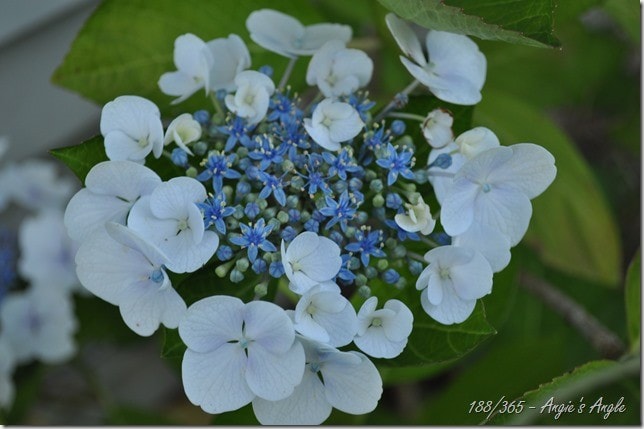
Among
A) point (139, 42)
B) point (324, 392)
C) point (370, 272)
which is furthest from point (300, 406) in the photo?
point (139, 42)

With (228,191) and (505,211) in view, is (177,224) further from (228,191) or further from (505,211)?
(505,211)

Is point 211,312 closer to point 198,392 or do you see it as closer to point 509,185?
point 198,392

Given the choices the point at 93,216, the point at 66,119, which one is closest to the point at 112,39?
the point at 93,216

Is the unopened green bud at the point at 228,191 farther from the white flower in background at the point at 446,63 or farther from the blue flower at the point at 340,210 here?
the white flower in background at the point at 446,63

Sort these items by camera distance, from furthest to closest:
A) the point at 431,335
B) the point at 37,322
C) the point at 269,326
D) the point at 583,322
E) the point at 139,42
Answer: the point at 37,322
the point at 583,322
the point at 139,42
the point at 431,335
the point at 269,326

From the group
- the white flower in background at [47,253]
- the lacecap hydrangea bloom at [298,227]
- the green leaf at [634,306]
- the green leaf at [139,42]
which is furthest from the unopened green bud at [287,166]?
the white flower in background at [47,253]
